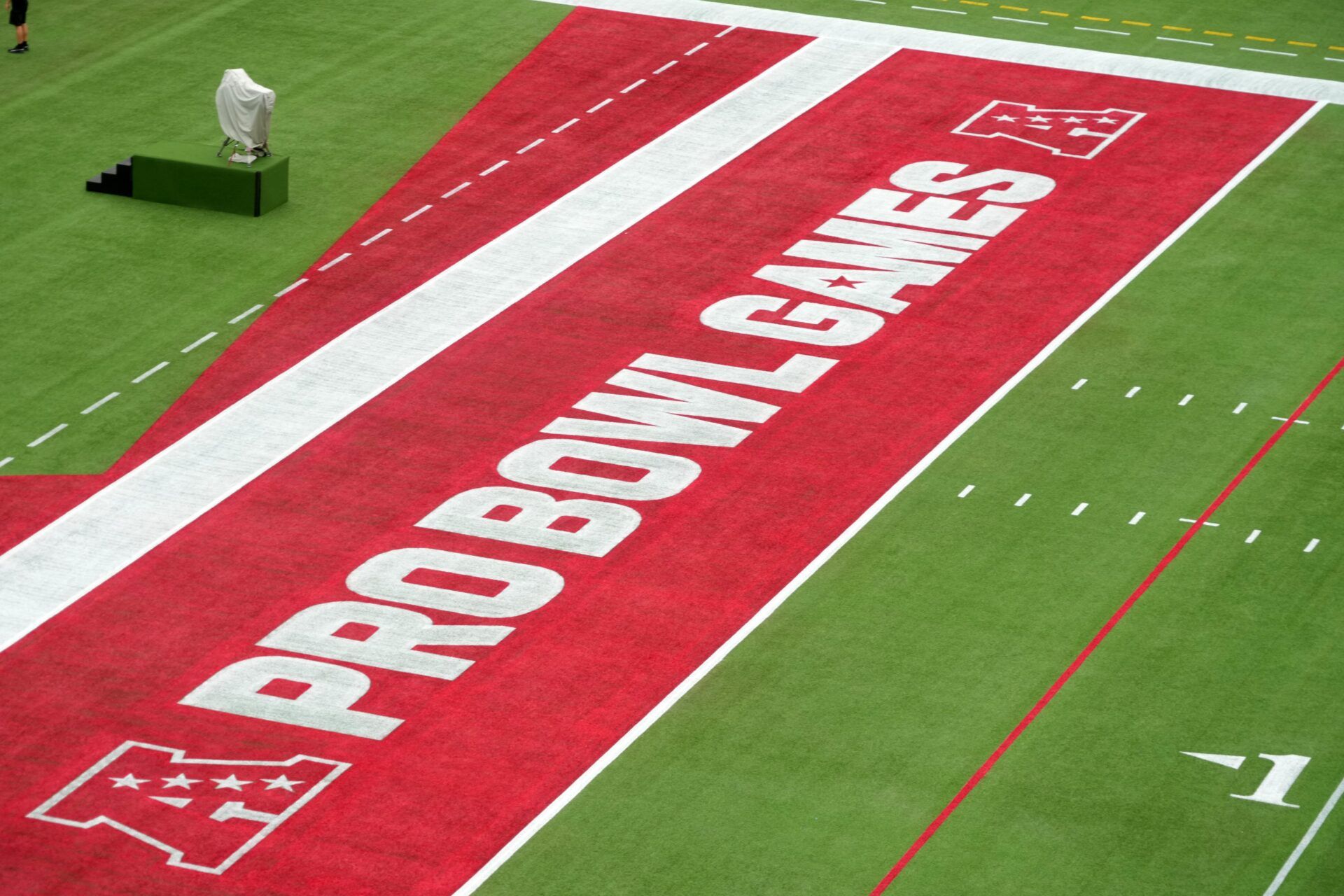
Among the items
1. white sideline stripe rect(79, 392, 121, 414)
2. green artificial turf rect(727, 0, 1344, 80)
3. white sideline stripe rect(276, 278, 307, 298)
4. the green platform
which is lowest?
white sideline stripe rect(79, 392, 121, 414)

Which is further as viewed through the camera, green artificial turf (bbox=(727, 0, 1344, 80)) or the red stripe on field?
green artificial turf (bbox=(727, 0, 1344, 80))

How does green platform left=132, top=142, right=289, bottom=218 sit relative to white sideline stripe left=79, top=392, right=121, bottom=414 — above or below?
above

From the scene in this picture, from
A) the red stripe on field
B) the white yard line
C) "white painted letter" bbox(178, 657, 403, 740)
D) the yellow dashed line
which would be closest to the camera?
the red stripe on field

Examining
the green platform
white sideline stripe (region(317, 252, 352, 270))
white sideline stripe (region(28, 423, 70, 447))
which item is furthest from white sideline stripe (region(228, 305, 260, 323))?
white sideline stripe (region(28, 423, 70, 447))

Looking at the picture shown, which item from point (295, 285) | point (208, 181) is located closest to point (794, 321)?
point (295, 285)

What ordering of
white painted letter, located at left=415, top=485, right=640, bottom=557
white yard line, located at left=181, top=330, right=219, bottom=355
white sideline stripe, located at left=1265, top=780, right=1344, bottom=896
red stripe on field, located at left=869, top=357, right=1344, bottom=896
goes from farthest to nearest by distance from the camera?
white yard line, located at left=181, top=330, right=219, bottom=355 → white painted letter, located at left=415, top=485, right=640, bottom=557 → red stripe on field, located at left=869, top=357, right=1344, bottom=896 → white sideline stripe, located at left=1265, top=780, right=1344, bottom=896

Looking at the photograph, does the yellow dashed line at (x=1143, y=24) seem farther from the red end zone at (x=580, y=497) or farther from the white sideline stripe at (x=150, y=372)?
the white sideline stripe at (x=150, y=372)

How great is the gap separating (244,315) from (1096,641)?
13263mm

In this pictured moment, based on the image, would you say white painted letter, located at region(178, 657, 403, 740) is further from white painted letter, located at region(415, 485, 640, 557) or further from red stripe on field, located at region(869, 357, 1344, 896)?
red stripe on field, located at region(869, 357, 1344, 896)

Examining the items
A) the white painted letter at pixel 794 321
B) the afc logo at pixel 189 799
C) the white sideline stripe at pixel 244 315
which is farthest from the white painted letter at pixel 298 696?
the white painted letter at pixel 794 321

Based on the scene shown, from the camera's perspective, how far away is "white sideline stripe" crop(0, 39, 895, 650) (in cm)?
2668

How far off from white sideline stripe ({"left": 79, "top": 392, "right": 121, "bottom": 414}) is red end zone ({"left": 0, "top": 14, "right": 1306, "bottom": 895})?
117 inches

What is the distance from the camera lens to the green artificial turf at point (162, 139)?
3084cm

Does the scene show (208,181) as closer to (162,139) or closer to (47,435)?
(162,139)
